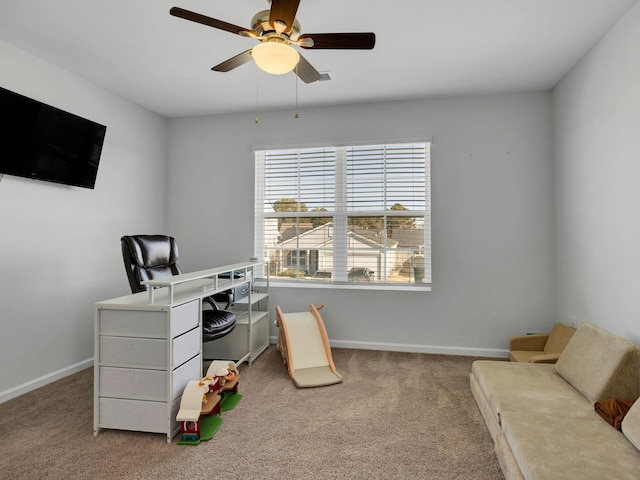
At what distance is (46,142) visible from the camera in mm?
2826

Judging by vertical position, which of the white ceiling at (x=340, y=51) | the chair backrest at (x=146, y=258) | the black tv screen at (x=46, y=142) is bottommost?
the chair backrest at (x=146, y=258)

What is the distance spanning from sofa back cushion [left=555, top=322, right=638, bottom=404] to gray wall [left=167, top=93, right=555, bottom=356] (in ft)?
4.00

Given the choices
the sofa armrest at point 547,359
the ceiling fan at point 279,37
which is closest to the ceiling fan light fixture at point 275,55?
the ceiling fan at point 279,37

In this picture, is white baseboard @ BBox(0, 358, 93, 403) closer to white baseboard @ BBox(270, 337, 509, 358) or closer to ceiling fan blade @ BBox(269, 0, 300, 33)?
white baseboard @ BBox(270, 337, 509, 358)

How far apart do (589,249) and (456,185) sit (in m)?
1.29

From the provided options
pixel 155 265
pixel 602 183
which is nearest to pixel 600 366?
pixel 602 183

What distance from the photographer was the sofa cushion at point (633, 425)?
160cm

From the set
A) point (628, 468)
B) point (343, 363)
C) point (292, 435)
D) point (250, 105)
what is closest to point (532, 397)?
point (628, 468)

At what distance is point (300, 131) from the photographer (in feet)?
13.4

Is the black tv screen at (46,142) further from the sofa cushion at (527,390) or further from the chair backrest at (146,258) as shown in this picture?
the sofa cushion at (527,390)

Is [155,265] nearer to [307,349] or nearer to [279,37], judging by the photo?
[307,349]

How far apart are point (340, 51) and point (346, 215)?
66.8 inches

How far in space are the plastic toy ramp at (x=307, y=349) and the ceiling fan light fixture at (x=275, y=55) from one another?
220cm

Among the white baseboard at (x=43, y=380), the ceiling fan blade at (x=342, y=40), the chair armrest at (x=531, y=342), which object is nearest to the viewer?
the ceiling fan blade at (x=342, y=40)
